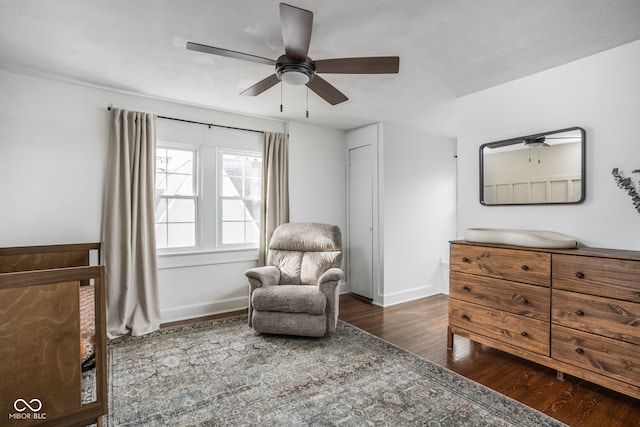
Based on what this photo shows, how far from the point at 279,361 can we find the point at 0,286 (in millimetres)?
1877

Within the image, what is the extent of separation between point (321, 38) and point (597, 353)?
2799 millimetres

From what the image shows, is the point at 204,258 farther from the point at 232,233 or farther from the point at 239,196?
the point at 239,196

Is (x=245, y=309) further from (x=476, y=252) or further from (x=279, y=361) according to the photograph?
(x=476, y=252)

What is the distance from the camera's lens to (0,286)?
136 centimetres

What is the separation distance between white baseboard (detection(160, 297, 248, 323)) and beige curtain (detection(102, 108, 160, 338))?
194 millimetres

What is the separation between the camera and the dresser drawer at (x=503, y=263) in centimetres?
237

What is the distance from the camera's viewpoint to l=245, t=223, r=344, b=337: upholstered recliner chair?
3.02 m

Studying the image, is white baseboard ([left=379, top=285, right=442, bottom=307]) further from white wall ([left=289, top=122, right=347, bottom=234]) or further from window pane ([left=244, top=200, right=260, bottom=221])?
window pane ([left=244, top=200, right=260, bottom=221])

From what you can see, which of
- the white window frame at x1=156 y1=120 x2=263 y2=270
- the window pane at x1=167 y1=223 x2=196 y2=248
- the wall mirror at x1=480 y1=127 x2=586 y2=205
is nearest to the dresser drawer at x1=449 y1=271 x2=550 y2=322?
the wall mirror at x1=480 y1=127 x2=586 y2=205

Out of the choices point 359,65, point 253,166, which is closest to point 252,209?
point 253,166

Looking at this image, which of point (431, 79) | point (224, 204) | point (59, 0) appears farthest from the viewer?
point (224, 204)

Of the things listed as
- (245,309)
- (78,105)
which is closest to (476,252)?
(245,309)

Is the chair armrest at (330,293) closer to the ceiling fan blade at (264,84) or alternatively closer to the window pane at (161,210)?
the ceiling fan blade at (264,84)

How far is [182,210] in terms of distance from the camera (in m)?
3.75
